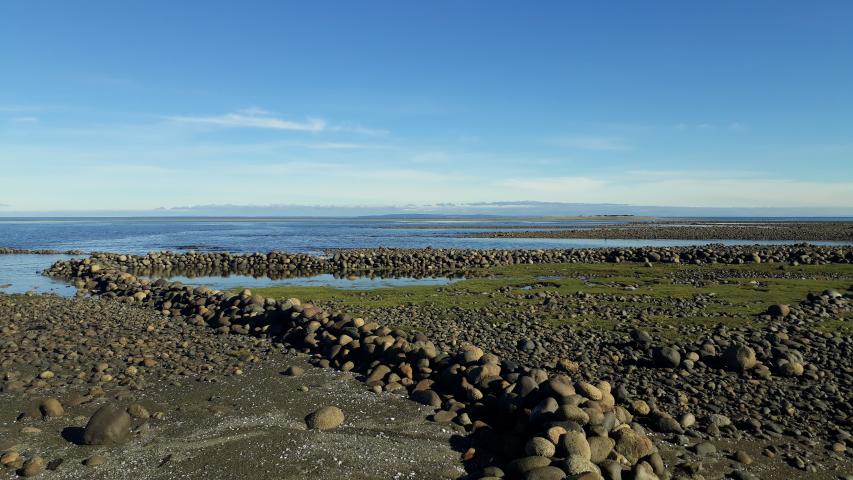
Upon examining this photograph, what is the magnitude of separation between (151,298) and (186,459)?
18.1 metres

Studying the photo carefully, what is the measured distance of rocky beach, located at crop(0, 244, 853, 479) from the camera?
8.31m

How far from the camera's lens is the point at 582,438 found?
315 inches

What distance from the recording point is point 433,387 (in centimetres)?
1150

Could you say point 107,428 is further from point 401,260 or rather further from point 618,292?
point 401,260

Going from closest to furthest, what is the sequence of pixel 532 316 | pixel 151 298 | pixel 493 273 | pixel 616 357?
1. pixel 616 357
2. pixel 532 316
3. pixel 151 298
4. pixel 493 273

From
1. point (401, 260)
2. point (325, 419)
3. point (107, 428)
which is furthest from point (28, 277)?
point (325, 419)

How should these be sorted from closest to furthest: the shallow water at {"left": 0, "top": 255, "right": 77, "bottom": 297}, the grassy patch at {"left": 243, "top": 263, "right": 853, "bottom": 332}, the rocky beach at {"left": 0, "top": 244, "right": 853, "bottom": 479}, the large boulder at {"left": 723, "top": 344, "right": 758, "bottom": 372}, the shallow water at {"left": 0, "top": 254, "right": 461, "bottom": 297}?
the rocky beach at {"left": 0, "top": 244, "right": 853, "bottom": 479}
the large boulder at {"left": 723, "top": 344, "right": 758, "bottom": 372}
the grassy patch at {"left": 243, "top": 263, "right": 853, "bottom": 332}
the shallow water at {"left": 0, "top": 255, "right": 77, "bottom": 297}
the shallow water at {"left": 0, "top": 254, "right": 461, "bottom": 297}

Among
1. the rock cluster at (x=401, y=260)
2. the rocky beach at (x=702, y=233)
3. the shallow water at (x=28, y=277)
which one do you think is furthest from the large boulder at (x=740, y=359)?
the rocky beach at (x=702, y=233)

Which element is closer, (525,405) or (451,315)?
(525,405)

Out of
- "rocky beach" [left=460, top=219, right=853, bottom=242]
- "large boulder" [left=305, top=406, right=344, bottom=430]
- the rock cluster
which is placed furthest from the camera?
"rocky beach" [left=460, top=219, right=853, bottom=242]

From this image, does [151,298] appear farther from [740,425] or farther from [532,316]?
[740,425]

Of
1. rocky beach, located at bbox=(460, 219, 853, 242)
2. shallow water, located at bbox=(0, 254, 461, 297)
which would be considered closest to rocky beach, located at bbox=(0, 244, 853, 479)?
shallow water, located at bbox=(0, 254, 461, 297)

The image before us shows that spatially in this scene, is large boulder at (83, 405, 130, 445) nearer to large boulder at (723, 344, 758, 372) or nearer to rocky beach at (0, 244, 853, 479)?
rocky beach at (0, 244, 853, 479)

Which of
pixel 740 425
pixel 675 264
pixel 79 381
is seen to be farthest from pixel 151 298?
pixel 675 264
